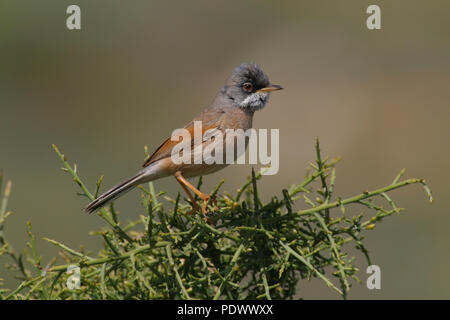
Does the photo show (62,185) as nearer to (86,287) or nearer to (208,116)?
(208,116)

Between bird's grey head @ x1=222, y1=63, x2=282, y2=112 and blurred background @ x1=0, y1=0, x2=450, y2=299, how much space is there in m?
3.36

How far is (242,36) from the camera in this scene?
13.9 metres

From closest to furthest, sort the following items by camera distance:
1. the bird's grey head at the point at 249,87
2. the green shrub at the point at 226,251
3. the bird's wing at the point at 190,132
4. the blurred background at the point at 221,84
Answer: the green shrub at the point at 226,251
the bird's wing at the point at 190,132
the bird's grey head at the point at 249,87
the blurred background at the point at 221,84

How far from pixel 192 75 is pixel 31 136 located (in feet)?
14.2

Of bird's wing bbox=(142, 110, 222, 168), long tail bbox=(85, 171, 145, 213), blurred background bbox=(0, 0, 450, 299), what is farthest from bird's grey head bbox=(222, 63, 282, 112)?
blurred background bbox=(0, 0, 450, 299)

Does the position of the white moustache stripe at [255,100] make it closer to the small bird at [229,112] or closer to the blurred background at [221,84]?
the small bird at [229,112]

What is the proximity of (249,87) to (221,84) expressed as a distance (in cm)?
847

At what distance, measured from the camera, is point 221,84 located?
1253 cm

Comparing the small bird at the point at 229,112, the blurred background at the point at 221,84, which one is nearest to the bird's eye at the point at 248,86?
the small bird at the point at 229,112

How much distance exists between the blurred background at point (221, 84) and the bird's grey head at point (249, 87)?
3357 mm

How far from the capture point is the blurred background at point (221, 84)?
28.0 ft

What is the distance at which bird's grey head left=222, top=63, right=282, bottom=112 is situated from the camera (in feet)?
13.5

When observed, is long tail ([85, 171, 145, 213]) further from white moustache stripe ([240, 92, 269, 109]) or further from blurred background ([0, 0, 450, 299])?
blurred background ([0, 0, 450, 299])

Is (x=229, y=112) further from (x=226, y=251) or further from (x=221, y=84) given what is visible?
(x=221, y=84)
